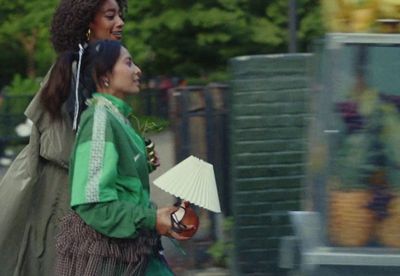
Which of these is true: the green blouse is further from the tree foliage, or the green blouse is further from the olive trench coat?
the tree foliage

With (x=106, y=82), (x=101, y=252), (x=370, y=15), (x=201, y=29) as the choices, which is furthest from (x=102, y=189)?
(x=201, y=29)

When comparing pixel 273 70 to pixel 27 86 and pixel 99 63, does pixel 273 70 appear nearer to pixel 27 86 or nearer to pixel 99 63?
pixel 99 63

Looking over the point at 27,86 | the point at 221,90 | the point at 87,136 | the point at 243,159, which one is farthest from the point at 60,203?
the point at 27,86

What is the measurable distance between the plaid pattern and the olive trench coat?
41 cm

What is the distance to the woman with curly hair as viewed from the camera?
489 centimetres

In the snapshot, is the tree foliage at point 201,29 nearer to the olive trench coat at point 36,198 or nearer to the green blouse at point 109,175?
the olive trench coat at point 36,198

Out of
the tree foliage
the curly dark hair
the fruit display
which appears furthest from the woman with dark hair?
the tree foliage

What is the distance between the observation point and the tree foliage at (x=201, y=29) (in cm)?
1681

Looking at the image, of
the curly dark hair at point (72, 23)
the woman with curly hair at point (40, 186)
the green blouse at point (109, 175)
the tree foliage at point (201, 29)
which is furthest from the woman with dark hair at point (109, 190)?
the tree foliage at point (201, 29)

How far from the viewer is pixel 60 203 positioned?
497cm

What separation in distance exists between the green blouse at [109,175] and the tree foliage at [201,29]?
11.4 metres

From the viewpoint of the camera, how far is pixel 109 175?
4297 mm

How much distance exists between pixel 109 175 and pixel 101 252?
0.32 metres

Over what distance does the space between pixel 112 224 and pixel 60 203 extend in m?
0.68
